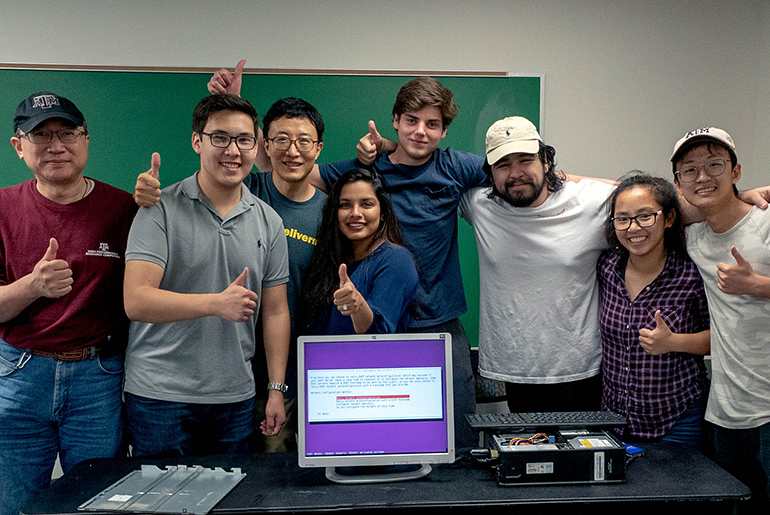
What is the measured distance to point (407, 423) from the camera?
1.68m

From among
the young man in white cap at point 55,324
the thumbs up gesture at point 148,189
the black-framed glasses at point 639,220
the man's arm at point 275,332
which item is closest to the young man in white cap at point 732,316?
the black-framed glasses at point 639,220

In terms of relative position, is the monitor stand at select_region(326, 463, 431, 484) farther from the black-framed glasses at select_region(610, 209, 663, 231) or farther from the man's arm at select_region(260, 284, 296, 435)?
the black-framed glasses at select_region(610, 209, 663, 231)

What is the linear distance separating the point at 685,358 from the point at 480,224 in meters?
0.92

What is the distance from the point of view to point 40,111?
191 centimetres

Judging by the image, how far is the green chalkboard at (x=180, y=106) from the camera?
116 inches

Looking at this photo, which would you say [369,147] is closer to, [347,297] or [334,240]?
[334,240]

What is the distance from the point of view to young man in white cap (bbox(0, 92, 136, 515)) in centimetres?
187

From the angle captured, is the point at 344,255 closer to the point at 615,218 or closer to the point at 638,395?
the point at 615,218

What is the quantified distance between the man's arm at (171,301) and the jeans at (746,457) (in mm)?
1682

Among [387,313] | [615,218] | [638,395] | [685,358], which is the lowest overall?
[638,395]

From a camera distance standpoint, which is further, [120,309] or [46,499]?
[120,309]

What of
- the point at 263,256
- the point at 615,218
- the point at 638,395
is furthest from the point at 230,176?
the point at 638,395

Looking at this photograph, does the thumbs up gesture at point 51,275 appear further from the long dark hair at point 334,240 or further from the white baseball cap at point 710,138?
the white baseball cap at point 710,138

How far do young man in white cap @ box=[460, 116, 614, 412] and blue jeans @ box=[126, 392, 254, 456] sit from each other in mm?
1098
